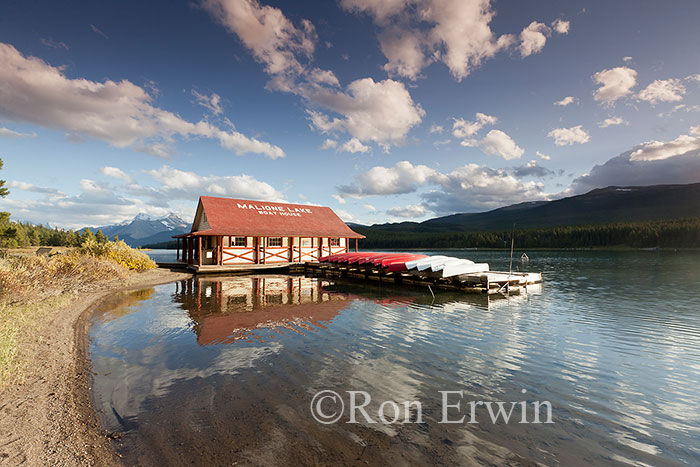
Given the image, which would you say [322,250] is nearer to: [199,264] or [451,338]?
[199,264]

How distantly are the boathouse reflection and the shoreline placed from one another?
284cm

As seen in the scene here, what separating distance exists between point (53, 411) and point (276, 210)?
29501mm

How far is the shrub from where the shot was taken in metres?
21.8

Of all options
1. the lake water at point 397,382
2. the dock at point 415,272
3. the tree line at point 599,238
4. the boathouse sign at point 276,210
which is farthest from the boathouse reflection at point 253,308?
the tree line at point 599,238

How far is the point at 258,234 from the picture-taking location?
2845cm

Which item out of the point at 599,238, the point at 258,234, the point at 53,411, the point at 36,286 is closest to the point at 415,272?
the point at 258,234

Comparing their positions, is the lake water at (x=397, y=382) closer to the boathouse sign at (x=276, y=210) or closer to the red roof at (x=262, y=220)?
the red roof at (x=262, y=220)

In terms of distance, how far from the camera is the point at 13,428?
160 inches

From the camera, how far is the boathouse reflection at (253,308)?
31.7 feet

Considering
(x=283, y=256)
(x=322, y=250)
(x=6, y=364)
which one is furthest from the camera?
(x=322, y=250)

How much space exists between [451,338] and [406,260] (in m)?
12.8

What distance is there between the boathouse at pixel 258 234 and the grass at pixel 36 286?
7419mm

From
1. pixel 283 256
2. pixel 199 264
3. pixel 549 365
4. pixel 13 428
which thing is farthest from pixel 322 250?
pixel 13 428

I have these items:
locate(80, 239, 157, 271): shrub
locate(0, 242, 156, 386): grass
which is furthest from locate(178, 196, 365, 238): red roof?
locate(0, 242, 156, 386): grass
